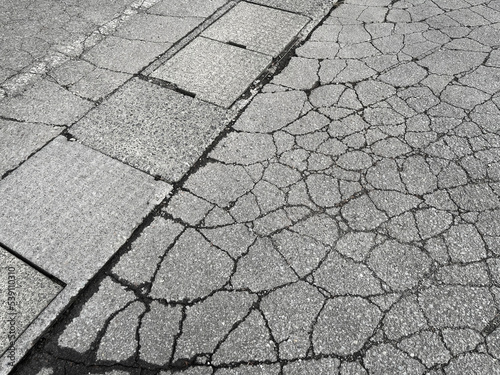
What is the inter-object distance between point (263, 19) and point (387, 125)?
1.93m

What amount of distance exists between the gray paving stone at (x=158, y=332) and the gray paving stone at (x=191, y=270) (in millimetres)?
82

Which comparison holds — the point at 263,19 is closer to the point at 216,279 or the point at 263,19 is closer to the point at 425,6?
the point at 425,6

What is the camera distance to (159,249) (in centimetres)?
251

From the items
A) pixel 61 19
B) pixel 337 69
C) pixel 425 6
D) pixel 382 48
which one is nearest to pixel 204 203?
pixel 337 69

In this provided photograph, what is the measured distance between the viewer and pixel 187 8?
449cm

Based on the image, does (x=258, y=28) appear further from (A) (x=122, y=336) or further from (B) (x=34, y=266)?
(A) (x=122, y=336)

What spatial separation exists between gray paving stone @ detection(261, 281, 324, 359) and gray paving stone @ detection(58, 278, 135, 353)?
80cm

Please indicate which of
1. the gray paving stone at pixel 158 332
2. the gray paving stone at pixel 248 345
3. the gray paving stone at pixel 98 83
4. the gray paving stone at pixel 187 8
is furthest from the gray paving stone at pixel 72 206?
the gray paving stone at pixel 187 8

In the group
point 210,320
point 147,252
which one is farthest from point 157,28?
point 210,320

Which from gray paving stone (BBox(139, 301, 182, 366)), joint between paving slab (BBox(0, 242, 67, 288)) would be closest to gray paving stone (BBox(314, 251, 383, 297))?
gray paving stone (BBox(139, 301, 182, 366))

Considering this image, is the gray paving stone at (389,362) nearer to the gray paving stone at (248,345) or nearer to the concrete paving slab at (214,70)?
the gray paving stone at (248,345)

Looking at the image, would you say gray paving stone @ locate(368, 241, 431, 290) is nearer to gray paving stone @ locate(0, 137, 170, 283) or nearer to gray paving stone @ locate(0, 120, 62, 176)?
gray paving stone @ locate(0, 137, 170, 283)

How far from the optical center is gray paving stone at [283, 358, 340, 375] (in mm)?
2045

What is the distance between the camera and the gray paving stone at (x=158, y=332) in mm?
2094
